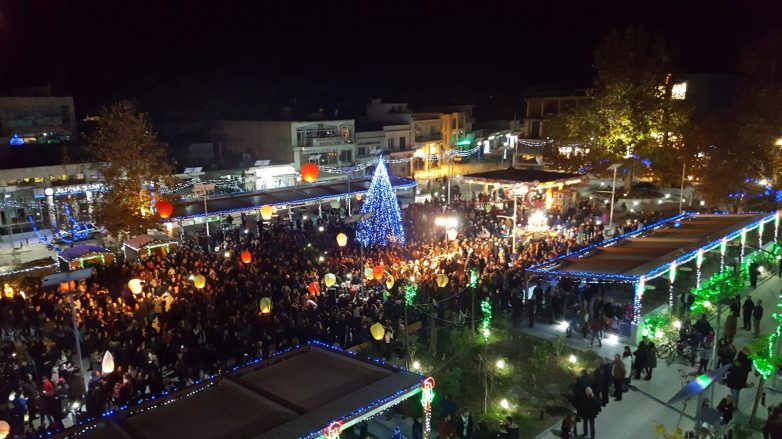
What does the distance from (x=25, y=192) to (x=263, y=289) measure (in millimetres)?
17111

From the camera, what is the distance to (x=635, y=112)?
28.7 m

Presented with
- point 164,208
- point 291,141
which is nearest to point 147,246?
point 164,208

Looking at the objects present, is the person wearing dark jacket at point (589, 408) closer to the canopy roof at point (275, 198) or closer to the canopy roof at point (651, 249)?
the canopy roof at point (651, 249)

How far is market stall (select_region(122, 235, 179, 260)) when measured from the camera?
64.1 feet

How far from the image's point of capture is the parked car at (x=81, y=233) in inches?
892

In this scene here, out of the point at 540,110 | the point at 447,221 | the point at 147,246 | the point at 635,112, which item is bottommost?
the point at 147,246

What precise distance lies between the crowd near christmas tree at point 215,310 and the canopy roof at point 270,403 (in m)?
3.39

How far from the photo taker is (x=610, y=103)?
28953 mm

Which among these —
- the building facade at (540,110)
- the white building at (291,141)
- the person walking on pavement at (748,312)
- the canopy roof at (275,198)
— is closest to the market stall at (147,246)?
the canopy roof at (275,198)

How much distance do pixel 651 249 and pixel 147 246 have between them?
16.5 metres

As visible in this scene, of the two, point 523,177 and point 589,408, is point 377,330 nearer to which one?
point 589,408

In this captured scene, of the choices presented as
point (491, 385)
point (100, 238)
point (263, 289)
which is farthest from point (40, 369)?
point (100, 238)

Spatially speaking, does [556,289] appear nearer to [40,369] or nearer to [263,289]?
[263,289]

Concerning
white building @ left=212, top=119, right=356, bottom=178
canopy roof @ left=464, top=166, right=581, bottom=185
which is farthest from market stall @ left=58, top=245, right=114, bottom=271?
canopy roof @ left=464, top=166, right=581, bottom=185
